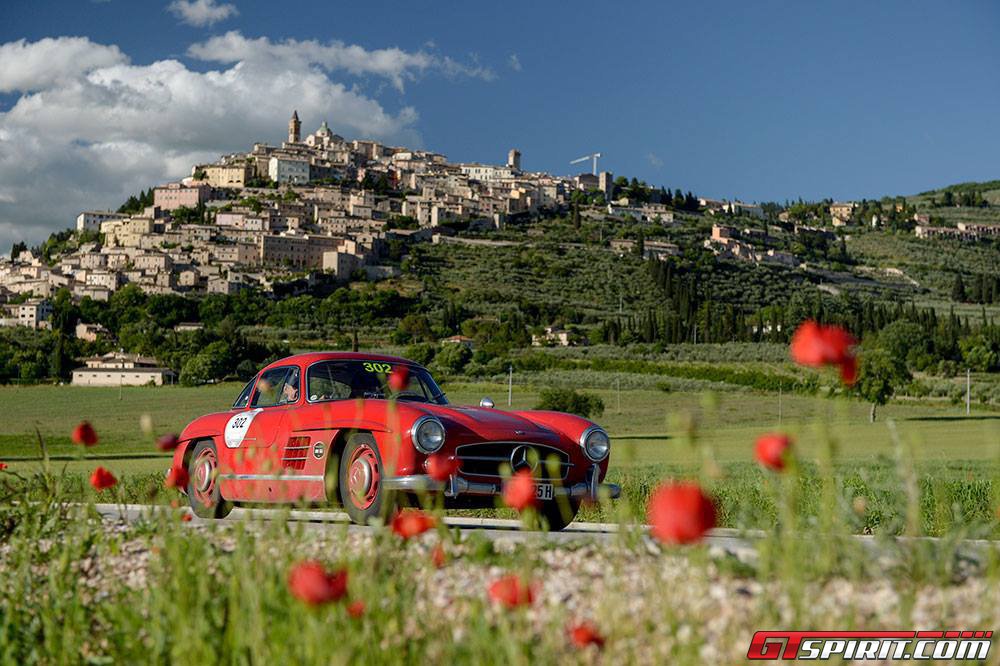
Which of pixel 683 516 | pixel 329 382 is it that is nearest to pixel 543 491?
pixel 329 382

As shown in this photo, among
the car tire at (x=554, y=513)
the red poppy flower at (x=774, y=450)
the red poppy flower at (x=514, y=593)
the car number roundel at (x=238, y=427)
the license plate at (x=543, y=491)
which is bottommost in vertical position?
the car tire at (x=554, y=513)

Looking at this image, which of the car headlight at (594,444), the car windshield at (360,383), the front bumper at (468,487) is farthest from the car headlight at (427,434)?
the car headlight at (594,444)

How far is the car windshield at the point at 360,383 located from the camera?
8.50m

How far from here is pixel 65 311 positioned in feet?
356

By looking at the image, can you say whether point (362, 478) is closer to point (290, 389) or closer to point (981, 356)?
point (290, 389)

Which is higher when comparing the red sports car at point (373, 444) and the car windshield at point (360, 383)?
the car windshield at point (360, 383)

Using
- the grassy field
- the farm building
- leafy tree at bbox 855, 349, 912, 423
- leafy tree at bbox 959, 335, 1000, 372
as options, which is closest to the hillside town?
the farm building

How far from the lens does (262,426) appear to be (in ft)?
27.3

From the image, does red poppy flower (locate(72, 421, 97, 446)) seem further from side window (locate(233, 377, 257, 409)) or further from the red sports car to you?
side window (locate(233, 377, 257, 409))

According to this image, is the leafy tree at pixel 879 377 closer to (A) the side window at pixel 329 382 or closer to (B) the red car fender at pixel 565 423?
(B) the red car fender at pixel 565 423

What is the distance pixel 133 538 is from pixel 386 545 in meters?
2.03

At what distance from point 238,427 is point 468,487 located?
248 cm

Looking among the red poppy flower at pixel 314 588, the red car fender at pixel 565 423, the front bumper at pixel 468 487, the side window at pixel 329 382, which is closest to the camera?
the red poppy flower at pixel 314 588

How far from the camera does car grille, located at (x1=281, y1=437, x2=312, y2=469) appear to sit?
759 centimetres
